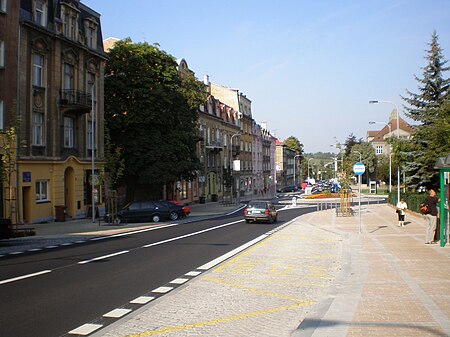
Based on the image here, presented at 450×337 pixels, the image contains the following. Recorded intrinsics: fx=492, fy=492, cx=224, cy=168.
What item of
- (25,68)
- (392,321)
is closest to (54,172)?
(25,68)

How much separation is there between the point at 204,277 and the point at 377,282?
3.87 m

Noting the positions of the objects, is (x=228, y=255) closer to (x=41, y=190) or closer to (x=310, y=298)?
(x=310, y=298)

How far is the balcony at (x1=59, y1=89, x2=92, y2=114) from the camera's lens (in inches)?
1294

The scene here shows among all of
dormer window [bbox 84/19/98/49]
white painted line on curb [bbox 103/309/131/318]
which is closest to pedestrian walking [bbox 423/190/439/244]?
white painted line on curb [bbox 103/309/131/318]

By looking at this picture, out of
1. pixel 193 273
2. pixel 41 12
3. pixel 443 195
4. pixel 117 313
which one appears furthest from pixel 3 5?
pixel 117 313

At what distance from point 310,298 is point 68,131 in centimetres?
2850

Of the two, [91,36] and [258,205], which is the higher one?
[91,36]

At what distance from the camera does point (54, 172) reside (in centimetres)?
3212

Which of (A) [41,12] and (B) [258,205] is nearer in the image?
(B) [258,205]

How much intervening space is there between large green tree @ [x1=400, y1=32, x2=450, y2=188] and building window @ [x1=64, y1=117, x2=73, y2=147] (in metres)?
24.6

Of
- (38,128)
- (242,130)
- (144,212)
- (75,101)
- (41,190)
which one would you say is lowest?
(144,212)

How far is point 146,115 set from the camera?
3903 cm

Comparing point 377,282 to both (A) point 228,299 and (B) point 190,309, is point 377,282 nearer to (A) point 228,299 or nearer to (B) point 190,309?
(A) point 228,299

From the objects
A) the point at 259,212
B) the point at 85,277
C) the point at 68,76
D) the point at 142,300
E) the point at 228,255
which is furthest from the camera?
the point at 68,76
